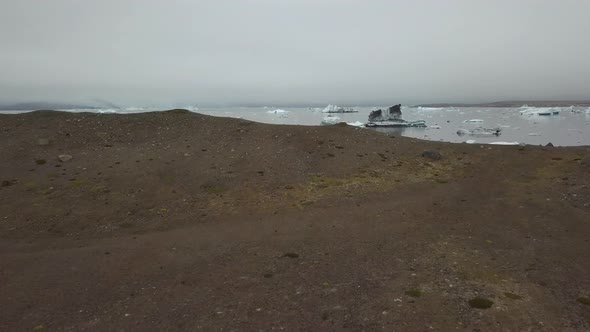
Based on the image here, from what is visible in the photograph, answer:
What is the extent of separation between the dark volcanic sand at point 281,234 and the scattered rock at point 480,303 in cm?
11

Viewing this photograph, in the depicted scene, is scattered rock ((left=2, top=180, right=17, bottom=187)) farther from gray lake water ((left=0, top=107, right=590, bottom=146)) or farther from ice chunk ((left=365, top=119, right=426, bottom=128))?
ice chunk ((left=365, top=119, right=426, bottom=128))

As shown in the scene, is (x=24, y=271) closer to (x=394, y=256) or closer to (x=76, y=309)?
(x=76, y=309)

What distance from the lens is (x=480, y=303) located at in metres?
6.84

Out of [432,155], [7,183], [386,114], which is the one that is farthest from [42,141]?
[386,114]

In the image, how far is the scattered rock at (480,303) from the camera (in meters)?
6.76

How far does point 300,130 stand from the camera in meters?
23.1

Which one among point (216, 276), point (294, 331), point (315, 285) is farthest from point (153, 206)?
point (294, 331)

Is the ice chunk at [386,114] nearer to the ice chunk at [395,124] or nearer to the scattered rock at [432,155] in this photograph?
the ice chunk at [395,124]

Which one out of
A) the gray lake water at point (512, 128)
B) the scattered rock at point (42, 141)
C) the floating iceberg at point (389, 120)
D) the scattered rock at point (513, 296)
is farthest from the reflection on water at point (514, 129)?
the scattered rock at point (513, 296)

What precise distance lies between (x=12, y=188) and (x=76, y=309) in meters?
10.1

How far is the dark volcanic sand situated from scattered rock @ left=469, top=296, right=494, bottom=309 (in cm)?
11

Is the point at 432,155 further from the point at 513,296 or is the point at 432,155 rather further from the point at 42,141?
the point at 42,141

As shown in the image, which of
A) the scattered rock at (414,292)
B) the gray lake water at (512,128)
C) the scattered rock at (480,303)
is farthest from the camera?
the gray lake water at (512,128)

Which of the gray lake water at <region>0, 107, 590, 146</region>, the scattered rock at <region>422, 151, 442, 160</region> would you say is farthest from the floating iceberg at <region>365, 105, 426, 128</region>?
the scattered rock at <region>422, 151, 442, 160</region>
